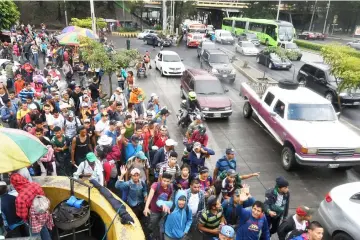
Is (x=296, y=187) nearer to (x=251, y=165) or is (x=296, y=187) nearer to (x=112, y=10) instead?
(x=251, y=165)

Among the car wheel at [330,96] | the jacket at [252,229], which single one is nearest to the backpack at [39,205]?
the jacket at [252,229]

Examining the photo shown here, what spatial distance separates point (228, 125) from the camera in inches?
510

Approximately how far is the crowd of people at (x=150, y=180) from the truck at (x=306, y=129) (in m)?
2.72

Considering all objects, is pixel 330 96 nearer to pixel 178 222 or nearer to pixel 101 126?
pixel 101 126

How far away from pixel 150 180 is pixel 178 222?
8.53ft

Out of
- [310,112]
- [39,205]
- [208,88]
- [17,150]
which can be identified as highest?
[17,150]

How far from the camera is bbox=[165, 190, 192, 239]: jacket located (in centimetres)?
466

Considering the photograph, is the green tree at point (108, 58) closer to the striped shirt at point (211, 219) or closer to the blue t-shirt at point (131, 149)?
the blue t-shirt at point (131, 149)

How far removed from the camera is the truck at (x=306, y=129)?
8.45 meters

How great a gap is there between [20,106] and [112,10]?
181 ft

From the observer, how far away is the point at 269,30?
37.4 metres

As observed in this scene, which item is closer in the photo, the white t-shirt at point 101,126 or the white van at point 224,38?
the white t-shirt at point 101,126

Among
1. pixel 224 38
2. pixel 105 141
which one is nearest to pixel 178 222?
pixel 105 141

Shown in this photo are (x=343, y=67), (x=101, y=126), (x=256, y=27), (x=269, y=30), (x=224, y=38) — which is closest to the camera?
(x=101, y=126)
